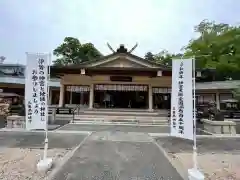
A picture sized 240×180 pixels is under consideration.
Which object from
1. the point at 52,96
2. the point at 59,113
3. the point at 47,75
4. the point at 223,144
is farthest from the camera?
the point at 52,96

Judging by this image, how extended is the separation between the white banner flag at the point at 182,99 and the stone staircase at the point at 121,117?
36.7ft

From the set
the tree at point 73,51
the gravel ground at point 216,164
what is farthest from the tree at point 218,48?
the tree at point 73,51

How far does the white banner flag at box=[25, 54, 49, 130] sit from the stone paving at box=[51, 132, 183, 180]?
1450mm

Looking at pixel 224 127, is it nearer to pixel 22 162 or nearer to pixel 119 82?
pixel 22 162

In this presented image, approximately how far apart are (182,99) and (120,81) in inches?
612

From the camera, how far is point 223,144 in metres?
10.1

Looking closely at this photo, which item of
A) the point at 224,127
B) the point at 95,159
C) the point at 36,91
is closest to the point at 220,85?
the point at 224,127

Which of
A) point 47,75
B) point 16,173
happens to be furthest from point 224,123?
point 16,173

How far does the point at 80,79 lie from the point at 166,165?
53.6 feet

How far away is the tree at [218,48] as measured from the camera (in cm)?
1983

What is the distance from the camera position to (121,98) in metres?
23.9

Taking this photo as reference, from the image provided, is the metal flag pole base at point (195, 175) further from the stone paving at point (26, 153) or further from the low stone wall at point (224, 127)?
the low stone wall at point (224, 127)

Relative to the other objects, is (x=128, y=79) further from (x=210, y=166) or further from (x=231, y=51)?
(x=210, y=166)

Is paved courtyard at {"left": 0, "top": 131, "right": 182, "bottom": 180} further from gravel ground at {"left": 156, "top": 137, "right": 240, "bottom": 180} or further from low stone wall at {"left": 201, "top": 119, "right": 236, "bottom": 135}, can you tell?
low stone wall at {"left": 201, "top": 119, "right": 236, "bottom": 135}
